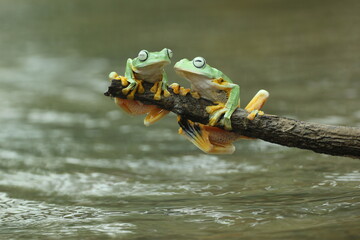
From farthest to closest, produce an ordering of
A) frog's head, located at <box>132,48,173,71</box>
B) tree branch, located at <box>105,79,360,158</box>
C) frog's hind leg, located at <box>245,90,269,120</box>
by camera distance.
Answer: frog's hind leg, located at <box>245,90,269,120</box>
frog's head, located at <box>132,48,173,71</box>
tree branch, located at <box>105,79,360,158</box>

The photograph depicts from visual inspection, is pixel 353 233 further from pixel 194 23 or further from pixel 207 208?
pixel 194 23

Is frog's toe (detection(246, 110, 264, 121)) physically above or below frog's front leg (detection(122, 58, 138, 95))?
below

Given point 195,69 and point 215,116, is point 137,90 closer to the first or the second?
point 195,69

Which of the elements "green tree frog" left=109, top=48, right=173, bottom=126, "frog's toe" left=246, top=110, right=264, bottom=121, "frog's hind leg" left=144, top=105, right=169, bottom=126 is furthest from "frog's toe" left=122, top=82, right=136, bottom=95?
"frog's toe" left=246, top=110, right=264, bottom=121

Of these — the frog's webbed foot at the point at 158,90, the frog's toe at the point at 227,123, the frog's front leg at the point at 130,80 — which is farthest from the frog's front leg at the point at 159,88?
the frog's toe at the point at 227,123

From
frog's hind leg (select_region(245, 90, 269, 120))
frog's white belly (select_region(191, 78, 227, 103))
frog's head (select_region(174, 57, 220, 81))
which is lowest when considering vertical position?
frog's hind leg (select_region(245, 90, 269, 120))

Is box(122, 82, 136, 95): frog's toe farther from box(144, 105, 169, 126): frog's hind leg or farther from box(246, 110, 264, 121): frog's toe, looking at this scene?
box(246, 110, 264, 121): frog's toe

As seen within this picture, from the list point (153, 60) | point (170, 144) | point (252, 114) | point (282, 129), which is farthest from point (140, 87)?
point (170, 144)

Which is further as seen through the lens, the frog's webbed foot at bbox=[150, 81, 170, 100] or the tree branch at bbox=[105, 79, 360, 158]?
the frog's webbed foot at bbox=[150, 81, 170, 100]
